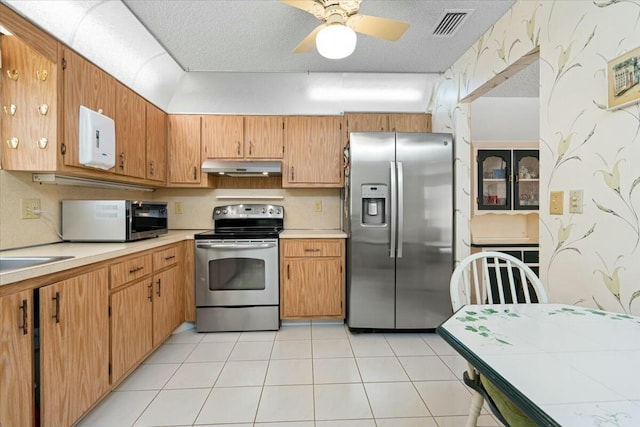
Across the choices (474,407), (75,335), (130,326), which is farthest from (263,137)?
(474,407)

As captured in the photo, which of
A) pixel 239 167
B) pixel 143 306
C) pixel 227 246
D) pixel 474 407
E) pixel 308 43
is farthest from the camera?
pixel 239 167

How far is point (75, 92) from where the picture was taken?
1.93 meters

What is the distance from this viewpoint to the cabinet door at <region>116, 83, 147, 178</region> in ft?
7.84

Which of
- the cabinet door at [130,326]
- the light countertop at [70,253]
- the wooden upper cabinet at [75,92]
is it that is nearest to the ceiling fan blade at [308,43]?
the wooden upper cabinet at [75,92]

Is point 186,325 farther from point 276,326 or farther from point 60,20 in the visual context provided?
point 60,20

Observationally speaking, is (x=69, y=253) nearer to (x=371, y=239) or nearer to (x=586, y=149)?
(x=371, y=239)

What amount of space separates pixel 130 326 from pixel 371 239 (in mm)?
1953

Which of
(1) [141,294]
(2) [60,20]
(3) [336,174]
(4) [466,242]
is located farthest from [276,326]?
(2) [60,20]

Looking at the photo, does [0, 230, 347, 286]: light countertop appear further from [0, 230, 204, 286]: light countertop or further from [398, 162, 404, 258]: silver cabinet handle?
[398, 162, 404, 258]: silver cabinet handle

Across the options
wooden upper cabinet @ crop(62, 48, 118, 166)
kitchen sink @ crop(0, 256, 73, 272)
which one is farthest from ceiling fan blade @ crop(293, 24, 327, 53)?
kitchen sink @ crop(0, 256, 73, 272)

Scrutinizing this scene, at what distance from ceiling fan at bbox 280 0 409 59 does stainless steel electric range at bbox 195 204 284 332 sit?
1725 millimetres

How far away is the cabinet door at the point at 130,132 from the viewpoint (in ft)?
7.84

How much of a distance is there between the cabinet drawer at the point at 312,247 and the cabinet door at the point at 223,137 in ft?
3.69

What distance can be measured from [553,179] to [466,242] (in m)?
1.15
